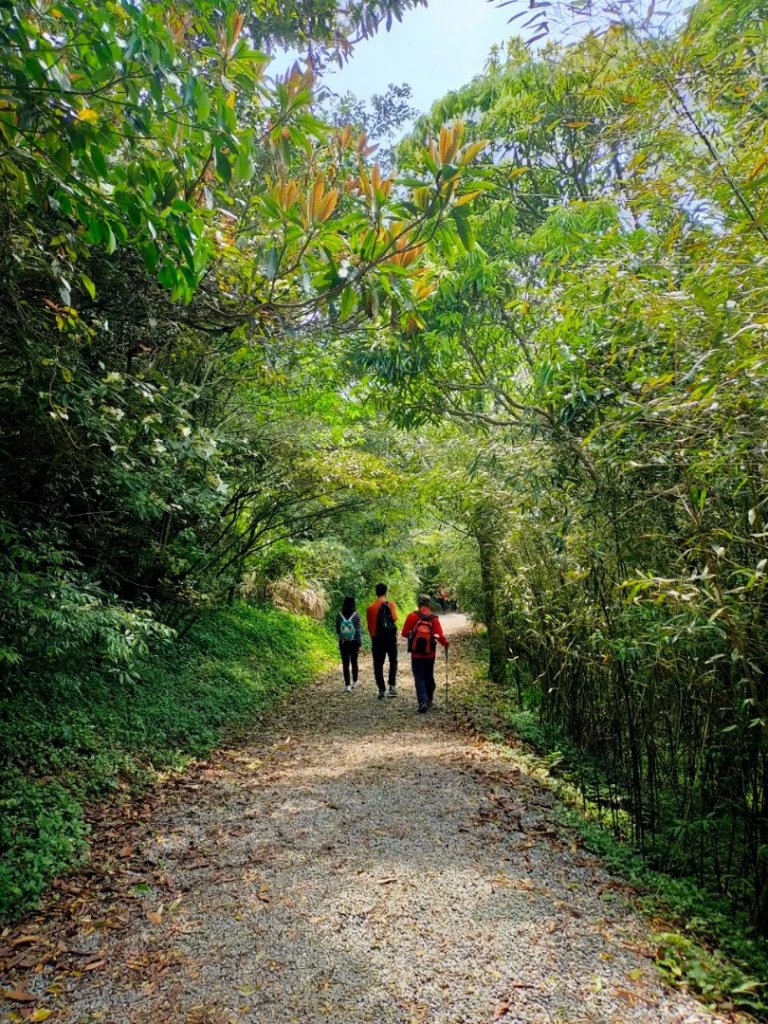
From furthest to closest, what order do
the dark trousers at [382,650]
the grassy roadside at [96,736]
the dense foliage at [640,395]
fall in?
the dark trousers at [382,650], the grassy roadside at [96,736], the dense foliage at [640,395]

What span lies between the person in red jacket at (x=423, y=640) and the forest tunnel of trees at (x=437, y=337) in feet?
3.53

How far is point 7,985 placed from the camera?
2.21 meters

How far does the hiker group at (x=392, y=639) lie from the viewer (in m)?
6.46

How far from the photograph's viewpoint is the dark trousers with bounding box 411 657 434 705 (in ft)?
21.7

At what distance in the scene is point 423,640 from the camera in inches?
253

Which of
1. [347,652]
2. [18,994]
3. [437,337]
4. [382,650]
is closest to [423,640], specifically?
[382,650]

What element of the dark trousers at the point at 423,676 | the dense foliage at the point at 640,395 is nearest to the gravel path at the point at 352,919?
the dense foliage at the point at 640,395

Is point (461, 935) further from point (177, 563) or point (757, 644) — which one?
point (177, 563)

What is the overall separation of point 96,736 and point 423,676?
3.67m

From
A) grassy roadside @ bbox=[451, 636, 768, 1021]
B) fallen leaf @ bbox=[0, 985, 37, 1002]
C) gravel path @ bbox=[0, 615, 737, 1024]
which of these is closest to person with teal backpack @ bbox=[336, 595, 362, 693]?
grassy roadside @ bbox=[451, 636, 768, 1021]

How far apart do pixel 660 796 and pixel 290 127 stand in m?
4.85

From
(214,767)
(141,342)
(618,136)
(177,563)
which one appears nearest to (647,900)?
(214,767)

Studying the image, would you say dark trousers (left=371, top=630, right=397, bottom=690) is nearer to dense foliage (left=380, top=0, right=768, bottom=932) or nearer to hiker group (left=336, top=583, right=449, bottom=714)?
hiker group (left=336, top=583, right=449, bottom=714)

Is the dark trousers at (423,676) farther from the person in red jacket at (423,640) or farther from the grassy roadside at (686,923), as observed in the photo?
the grassy roadside at (686,923)
